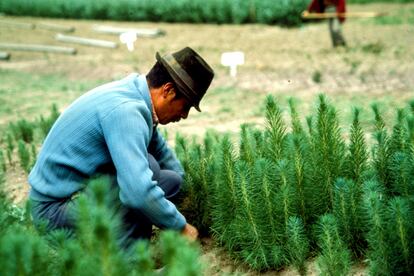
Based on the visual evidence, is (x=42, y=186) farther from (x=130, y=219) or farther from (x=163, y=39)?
(x=163, y=39)

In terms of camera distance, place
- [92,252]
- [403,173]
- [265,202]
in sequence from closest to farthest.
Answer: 1. [92,252]
2. [403,173]
3. [265,202]

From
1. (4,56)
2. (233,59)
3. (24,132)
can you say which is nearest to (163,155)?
(24,132)

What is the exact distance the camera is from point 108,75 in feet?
39.8

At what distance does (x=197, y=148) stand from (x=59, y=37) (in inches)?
589

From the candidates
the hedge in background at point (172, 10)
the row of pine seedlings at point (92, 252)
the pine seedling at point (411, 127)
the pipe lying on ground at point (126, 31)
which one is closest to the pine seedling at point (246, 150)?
the pine seedling at point (411, 127)

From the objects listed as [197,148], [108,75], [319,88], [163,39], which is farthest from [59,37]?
[197,148]

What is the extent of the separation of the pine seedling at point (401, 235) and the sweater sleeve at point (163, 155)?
160 centimetres

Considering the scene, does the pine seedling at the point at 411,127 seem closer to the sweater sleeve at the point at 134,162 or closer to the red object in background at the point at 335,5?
the sweater sleeve at the point at 134,162

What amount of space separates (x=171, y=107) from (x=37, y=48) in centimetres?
1365

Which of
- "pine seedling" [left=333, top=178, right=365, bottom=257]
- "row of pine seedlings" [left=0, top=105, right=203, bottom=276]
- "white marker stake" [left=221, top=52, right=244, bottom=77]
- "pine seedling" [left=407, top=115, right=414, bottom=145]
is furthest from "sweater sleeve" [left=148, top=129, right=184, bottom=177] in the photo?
"white marker stake" [left=221, top=52, right=244, bottom=77]

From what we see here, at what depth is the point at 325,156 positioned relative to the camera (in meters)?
3.37

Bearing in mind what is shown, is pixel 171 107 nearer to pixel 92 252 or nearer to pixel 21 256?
pixel 92 252

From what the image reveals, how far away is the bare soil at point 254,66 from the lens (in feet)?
25.7

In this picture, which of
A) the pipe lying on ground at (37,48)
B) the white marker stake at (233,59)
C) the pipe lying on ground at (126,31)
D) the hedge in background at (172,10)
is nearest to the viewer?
the white marker stake at (233,59)
